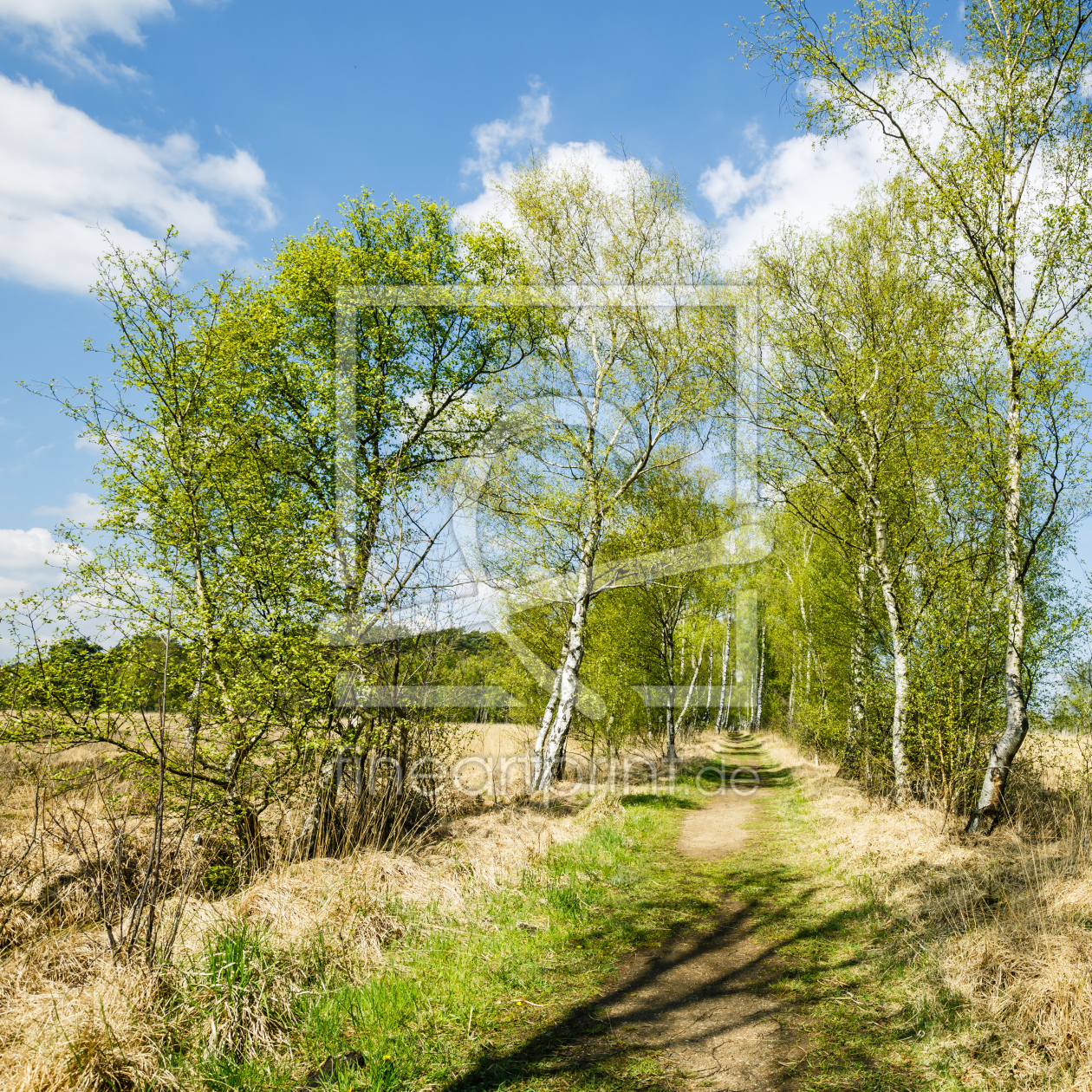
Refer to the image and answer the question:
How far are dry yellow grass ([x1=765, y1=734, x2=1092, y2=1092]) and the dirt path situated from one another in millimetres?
1209

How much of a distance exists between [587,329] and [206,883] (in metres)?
12.1

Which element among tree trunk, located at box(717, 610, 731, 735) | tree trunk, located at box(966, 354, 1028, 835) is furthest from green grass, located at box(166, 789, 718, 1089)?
tree trunk, located at box(717, 610, 731, 735)

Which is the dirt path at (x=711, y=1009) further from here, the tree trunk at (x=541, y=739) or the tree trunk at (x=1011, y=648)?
the tree trunk at (x=541, y=739)

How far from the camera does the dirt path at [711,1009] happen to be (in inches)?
145

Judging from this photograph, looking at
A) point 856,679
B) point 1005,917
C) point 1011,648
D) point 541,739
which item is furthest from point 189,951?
point 856,679

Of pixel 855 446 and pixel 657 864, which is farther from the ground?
pixel 855 446

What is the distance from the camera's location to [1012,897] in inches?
212

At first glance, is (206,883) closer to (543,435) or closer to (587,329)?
(543,435)

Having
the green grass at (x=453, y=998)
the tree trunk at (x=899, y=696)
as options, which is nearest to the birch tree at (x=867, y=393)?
the tree trunk at (x=899, y=696)

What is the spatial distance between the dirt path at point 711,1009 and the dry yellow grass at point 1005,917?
1.21 metres

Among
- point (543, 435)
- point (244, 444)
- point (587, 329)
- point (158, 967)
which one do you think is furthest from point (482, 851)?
point (587, 329)

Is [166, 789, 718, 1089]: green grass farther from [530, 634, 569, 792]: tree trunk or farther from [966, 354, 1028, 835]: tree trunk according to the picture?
[530, 634, 569, 792]: tree trunk

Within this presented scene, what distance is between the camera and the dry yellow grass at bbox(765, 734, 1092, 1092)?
11.5ft

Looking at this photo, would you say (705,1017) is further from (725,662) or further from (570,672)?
(725,662)
